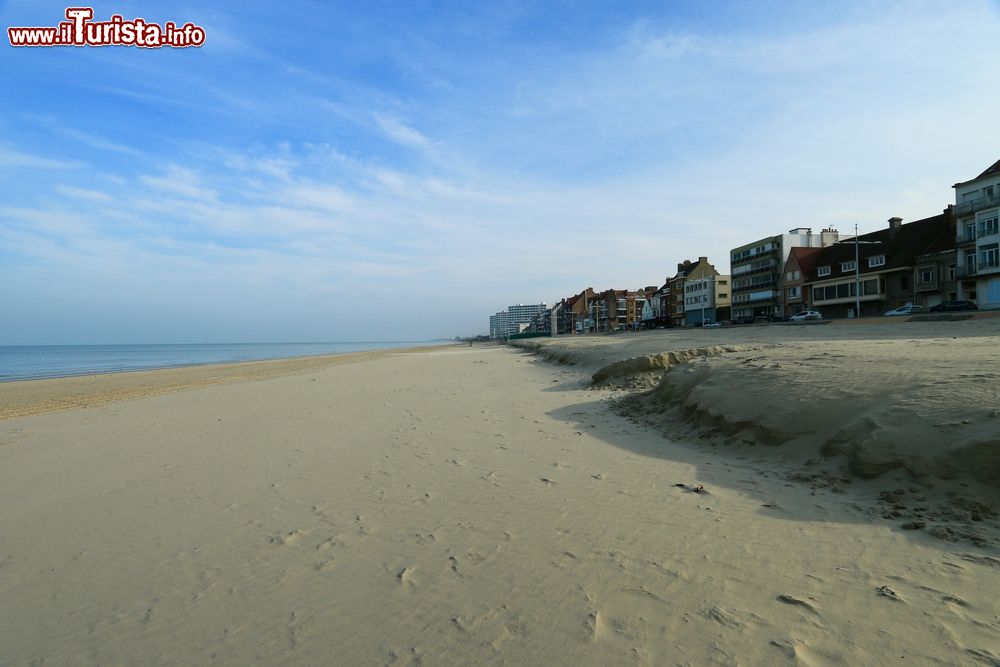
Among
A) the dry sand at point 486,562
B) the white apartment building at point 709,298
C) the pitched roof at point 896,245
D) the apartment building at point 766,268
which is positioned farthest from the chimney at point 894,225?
the dry sand at point 486,562

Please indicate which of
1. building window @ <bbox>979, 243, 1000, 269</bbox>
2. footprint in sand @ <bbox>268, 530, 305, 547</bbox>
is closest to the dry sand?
footprint in sand @ <bbox>268, 530, 305, 547</bbox>

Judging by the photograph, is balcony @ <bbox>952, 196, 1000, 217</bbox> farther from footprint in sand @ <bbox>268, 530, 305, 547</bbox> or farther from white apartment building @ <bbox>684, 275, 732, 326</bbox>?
footprint in sand @ <bbox>268, 530, 305, 547</bbox>

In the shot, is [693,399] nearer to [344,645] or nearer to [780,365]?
[780,365]

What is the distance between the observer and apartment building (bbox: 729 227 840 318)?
6988 cm

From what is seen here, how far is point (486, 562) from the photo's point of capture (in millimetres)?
3680

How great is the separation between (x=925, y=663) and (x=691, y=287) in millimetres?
94350

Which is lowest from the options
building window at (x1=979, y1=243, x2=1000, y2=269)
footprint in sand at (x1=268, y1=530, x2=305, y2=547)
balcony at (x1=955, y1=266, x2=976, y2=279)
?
footprint in sand at (x1=268, y1=530, x2=305, y2=547)

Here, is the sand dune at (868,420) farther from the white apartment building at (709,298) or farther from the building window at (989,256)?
the white apartment building at (709,298)

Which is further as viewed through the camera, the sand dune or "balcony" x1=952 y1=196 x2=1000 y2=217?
"balcony" x1=952 y1=196 x2=1000 y2=217

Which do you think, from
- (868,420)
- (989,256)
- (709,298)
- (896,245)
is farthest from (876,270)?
(868,420)

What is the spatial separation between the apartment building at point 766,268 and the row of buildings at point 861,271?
145 mm

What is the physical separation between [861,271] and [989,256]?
15461 millimetres

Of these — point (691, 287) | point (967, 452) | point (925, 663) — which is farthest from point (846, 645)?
point (691, 287)

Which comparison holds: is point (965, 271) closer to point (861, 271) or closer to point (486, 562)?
point (861, 271)
